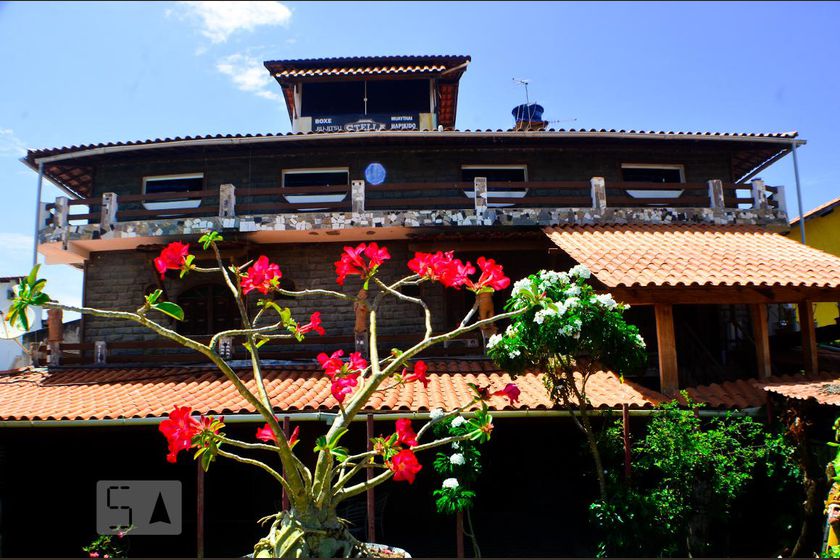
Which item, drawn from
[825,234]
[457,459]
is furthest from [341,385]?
[825,234]

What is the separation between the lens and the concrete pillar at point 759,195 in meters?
11.5

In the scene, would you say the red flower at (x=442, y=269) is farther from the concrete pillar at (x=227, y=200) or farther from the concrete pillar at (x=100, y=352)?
the concrete pillar at (x=100, y=352)

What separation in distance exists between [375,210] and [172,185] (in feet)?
16.6

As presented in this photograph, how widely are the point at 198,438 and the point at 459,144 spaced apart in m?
9.37

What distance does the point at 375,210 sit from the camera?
11234mm

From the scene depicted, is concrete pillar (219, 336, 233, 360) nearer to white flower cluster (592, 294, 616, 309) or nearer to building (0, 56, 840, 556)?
building (0, 56, 840, 556)

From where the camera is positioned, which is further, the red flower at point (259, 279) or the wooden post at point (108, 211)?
the wooden post at point (108, 211)

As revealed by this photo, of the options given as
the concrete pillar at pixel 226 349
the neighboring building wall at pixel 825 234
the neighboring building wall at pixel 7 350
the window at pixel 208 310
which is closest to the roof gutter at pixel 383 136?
the window at pixel 208 310

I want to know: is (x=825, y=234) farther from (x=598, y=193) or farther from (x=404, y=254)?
(x=404, y=254)

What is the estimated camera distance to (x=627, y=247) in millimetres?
9586

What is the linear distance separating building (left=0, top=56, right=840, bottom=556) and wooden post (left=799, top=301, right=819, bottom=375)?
35 millimetres

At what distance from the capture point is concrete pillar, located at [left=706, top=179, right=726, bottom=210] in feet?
37.0

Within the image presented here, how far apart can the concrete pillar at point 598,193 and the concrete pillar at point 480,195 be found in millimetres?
2294

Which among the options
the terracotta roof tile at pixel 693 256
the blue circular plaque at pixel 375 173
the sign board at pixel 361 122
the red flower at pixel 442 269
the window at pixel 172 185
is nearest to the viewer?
the red flower at pixel 442 269
